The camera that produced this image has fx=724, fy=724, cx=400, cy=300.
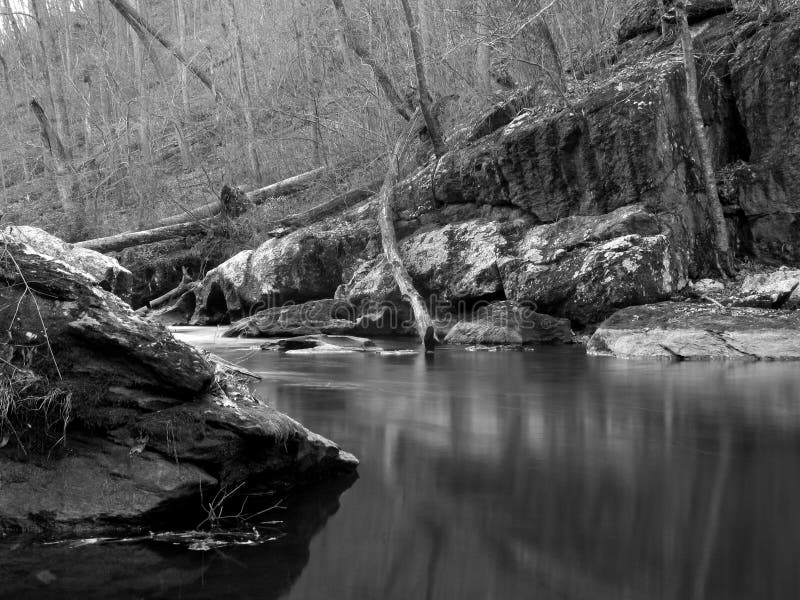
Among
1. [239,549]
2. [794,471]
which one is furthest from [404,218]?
[239,549]

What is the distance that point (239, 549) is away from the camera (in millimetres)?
3234

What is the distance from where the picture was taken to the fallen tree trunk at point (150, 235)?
19.2m

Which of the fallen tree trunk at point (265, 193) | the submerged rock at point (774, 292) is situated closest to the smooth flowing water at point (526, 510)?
the submerged rock at point (774, 292)

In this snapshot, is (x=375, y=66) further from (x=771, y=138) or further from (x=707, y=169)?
(x=771, y=138)

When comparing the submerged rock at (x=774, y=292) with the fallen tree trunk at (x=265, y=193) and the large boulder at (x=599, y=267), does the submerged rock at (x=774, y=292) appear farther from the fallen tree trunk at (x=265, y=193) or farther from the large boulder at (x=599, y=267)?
the fallen tree trunk at (x=265, y=193)

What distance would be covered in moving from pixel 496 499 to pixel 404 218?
11801mm

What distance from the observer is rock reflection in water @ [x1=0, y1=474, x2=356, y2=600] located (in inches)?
111

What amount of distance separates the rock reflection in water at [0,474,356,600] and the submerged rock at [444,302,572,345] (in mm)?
8573

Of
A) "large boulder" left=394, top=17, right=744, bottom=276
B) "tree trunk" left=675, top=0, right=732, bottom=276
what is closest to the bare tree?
"large boulder" left=394, top=17, right=744, bottom=276

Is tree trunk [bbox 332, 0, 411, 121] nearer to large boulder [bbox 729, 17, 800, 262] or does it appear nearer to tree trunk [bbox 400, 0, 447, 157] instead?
tree trunk [bbox 400, 0, 447, 157]

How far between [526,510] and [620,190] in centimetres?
984

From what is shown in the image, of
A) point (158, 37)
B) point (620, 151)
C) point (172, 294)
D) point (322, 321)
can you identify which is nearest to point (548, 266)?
point (620, 151)

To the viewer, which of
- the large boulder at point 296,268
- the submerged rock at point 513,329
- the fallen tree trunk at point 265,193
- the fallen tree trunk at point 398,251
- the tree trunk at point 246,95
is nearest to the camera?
the submerged rock at point 513,329

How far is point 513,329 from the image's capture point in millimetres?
11656
